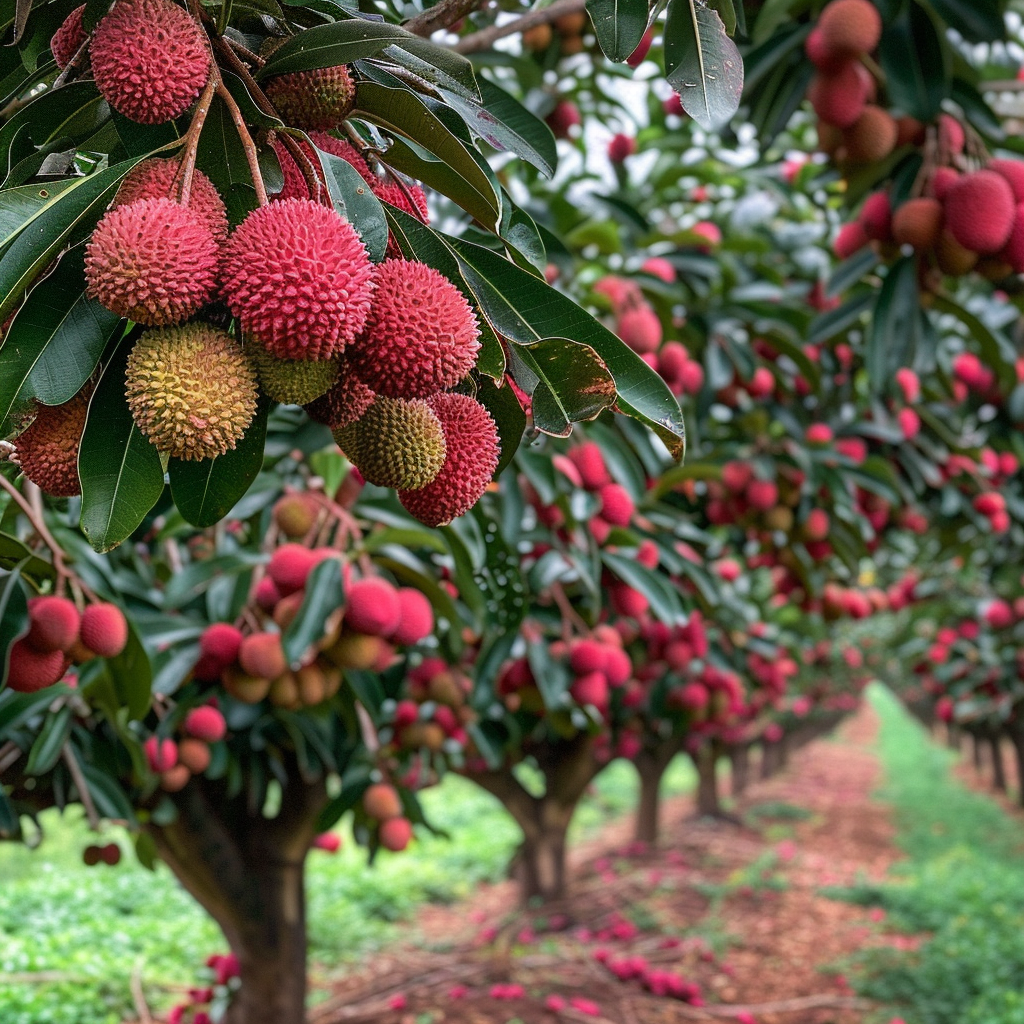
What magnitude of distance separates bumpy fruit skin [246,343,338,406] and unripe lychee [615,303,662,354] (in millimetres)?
1548

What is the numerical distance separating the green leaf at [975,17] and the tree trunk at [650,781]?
6639mm

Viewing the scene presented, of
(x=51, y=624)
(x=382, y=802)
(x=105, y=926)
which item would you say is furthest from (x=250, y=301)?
(x=105, y=926)

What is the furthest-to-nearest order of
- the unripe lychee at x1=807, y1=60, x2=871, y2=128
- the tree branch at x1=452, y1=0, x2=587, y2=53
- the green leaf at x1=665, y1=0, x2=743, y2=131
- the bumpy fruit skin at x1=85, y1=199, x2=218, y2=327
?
the unripe lychee at x1=807, y1=60, x2=871, y2=128, the tree branch at x1=452, y1=0, x2=587, y2=53, the green leaf at x1=665, y1=0, x2=743, y2=131, the bumpy fruit skin at x1=85, y1=199, x2=218, y2=327

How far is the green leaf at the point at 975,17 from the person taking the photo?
73.0 inches

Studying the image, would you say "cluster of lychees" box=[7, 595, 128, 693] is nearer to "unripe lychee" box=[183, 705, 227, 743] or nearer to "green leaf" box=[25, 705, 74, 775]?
"green leaf" box=[25, 705, 74, 775]

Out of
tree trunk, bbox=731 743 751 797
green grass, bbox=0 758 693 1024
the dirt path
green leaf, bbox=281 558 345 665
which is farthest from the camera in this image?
tree trunk, bbox=731 743 751 797

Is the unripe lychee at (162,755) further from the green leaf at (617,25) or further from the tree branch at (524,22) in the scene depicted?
the green leaf at (617,25)

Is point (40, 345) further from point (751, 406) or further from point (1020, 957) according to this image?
point (1020, 957)

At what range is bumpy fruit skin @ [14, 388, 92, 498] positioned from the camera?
729 millimetres

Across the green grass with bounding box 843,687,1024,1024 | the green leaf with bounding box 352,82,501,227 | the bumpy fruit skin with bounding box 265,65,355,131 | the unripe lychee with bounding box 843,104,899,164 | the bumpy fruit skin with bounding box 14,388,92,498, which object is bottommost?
the green grass with bounding box 843,687,1024,1024

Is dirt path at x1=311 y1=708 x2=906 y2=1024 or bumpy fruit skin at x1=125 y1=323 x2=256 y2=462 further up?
bumpy fruit skin at x1=125 y1=323 x2=256 y2=462

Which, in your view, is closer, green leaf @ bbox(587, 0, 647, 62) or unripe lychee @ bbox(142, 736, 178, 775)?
green leaf @ bbox(587, 0, 647, 62)

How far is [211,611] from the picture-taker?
2.11 m

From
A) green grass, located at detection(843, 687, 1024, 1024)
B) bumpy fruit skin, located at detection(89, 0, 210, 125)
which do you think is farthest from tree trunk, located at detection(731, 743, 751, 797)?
bumpy fruit skin, located at detection(89, 0, 210, 125)
